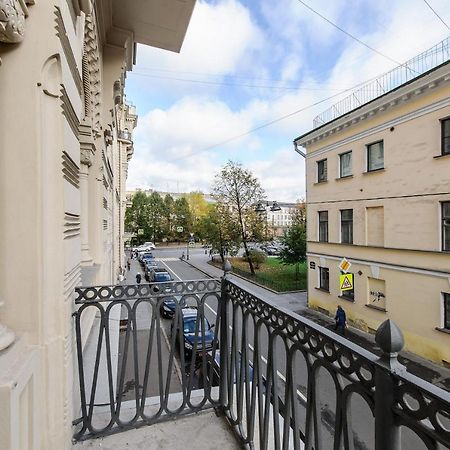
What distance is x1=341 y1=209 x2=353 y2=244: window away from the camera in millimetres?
12031

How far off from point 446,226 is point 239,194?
15002 mm

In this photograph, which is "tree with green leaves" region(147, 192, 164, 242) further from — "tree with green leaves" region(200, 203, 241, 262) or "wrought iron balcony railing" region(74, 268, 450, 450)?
"wrought iron balcony railing" region(74, 268, 450, 450)

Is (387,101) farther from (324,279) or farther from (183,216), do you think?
(183,216)

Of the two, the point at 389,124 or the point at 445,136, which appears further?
the point at 389,124

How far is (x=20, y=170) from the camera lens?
1330 millimetres

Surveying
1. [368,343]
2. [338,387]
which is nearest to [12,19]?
[338,387]

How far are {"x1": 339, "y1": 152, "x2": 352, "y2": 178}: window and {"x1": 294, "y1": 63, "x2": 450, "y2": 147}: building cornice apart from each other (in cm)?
105

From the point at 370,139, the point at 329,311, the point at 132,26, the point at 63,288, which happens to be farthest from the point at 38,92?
the point at 329,311

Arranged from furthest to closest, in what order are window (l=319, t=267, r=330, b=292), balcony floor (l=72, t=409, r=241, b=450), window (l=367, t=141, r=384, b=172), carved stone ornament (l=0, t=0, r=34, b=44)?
window (l=319, t=267, r=330, b=292) → window (l=367, t=141, r=384, b=172) → balcony floor (l=72, t=409, r=241, b=450) → carved stone ornament (l=0, t=0, r=34, b=44)

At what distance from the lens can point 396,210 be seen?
998 cm

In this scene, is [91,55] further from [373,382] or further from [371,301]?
[371,301]

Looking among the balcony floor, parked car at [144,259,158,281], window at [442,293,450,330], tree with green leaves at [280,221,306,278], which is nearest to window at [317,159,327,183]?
window at [442,293,450,330]

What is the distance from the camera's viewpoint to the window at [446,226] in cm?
854

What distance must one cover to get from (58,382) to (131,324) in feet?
3.27
